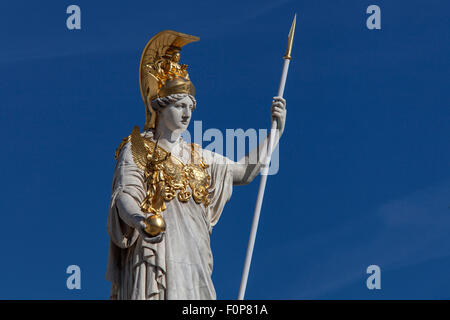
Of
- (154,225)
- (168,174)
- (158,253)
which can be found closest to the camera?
(154,225)

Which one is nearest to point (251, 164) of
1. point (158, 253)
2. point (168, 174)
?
point (168, 174)

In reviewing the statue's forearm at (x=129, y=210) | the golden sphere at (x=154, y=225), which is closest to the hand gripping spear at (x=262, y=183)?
the golden sphere at (x=154, y=225)

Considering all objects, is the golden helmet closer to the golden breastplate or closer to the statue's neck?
the statue's neck

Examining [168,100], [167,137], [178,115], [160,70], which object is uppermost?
[160,70]

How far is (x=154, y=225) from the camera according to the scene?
96.5 feet

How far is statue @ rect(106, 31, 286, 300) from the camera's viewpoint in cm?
3033

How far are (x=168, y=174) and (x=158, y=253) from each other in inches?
57.9

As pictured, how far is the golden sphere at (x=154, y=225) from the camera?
29.4 m

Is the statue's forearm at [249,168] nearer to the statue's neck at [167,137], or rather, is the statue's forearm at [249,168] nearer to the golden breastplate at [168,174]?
the golden breastplate at [168,174]

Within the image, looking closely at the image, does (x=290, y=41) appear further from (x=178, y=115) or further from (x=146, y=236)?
(x=146, y=236)

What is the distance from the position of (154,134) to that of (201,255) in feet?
7.87

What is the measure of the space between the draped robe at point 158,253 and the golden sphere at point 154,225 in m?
0.90
